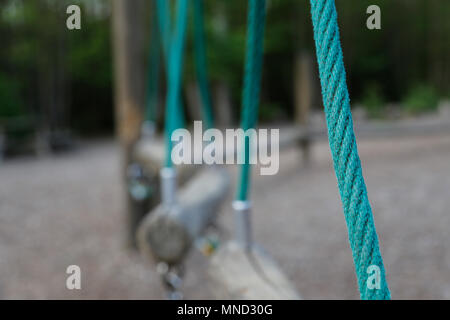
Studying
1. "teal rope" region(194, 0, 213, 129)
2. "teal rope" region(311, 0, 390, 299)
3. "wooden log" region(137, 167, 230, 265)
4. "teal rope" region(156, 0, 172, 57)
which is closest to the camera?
"teal rope" region(311, 0, 390, 299)

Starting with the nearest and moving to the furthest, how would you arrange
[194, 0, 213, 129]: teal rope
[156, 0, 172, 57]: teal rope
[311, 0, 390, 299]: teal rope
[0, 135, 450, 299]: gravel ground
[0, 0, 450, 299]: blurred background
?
[311, 0, 390, 299]: teal rope, [194, 0, 213, 129]: teal rope, [156, 0, 172, 57]: teal rope, [0, 135, 450, 299]: gravel ground, [0, 0, 450, 299]: blurred background

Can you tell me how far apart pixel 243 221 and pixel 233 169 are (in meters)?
4.67

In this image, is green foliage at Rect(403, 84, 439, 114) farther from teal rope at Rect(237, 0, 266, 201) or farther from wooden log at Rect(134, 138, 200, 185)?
teal rope at Rect(237, 0, 266, 201)

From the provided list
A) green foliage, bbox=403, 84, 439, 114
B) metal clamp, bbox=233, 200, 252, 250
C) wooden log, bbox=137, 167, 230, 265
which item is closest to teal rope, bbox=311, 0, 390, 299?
metal clamp, bbox=233, 200, 252, 250

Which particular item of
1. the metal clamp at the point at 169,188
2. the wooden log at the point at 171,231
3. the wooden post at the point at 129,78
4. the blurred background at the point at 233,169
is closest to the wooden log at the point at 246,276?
the wooden log at the point at 171,231

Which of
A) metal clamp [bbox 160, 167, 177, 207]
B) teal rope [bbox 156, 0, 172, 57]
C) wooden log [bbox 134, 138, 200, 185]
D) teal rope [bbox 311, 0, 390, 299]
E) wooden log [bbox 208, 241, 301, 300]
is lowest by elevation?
wooden log [bbox 208, 241, 301, 300]

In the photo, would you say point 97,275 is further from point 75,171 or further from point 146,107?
point 75,171

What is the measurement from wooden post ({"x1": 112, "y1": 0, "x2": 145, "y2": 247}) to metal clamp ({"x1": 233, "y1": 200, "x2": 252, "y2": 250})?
6.31 ft

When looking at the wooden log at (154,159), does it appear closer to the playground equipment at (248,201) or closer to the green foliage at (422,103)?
the playground equipment at (248,201)

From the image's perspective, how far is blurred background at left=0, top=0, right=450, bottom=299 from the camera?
277cm

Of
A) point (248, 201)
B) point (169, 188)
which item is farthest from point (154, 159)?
point (248, 201)

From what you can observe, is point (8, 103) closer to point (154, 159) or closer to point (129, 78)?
point (129, 78)

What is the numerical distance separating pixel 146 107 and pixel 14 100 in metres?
5.46

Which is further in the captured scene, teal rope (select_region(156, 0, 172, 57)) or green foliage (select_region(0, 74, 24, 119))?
green foliage (select_region(0, 74, 24, 119))
